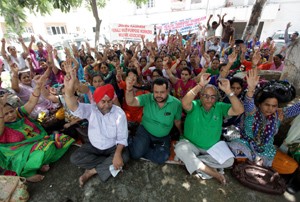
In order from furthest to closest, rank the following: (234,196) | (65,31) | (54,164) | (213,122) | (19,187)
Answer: (65,31)
(54,164)
(213,122)
(234,196)
(19,187)

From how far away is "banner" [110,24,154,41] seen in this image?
1020 cm

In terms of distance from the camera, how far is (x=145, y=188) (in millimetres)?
2555

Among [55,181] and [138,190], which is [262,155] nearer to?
[138,190]

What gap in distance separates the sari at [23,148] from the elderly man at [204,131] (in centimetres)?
212

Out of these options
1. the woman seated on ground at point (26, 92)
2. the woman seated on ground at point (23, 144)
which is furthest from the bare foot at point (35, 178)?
the woman seated on ground at point (26, 92)

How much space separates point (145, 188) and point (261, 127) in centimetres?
203

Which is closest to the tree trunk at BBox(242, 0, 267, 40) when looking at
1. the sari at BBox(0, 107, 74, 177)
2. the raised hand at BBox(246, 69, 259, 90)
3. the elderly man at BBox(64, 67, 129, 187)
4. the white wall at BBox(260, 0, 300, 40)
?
the raised hand at BBox(246, 69, 259, 90)

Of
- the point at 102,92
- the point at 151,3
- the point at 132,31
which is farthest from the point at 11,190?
the point at 151,3

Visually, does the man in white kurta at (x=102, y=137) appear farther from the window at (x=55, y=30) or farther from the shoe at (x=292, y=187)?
the window at (x=55, y=30)

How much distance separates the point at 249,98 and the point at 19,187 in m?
3.38

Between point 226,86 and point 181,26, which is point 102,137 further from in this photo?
point 181,26

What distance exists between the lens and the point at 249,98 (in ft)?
7.95

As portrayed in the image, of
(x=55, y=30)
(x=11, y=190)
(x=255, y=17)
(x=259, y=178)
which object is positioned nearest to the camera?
(x=11, y=190)

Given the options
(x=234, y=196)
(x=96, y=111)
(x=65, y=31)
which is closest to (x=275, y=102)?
(x=234, y=196)
